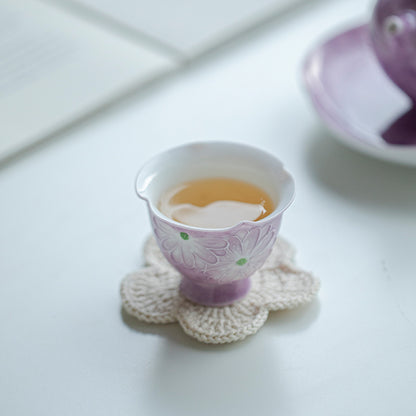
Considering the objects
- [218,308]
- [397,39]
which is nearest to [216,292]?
[218,308]

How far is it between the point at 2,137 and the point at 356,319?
454mm

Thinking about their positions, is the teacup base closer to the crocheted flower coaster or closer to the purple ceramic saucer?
the crocheted flower coaster

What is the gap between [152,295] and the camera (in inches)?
22.2

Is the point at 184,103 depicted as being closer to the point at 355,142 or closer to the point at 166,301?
the point at 355,142

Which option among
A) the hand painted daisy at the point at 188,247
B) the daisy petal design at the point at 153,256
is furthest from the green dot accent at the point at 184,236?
the daisy petal design at the point at 153,256

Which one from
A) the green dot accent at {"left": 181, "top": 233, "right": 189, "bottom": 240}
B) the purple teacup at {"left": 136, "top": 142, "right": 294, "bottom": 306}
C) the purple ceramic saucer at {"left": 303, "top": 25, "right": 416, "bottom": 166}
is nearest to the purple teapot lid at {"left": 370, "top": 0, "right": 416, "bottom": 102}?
the purple ceramic saucer at {"left": 303, "top": 25, "right": 416, "bottom": 166}

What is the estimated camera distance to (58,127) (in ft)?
2.61

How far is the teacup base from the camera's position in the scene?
0.54 m

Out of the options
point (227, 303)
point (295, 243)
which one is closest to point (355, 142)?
point (295, 243)

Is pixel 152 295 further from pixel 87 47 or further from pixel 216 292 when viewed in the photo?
pixel 87 47

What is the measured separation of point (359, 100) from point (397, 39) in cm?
12

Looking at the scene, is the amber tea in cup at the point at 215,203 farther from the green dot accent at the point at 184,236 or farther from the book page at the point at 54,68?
the book page at the point at 54,68

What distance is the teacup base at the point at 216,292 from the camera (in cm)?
54

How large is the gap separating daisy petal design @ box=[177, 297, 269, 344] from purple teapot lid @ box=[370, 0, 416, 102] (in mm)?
310
